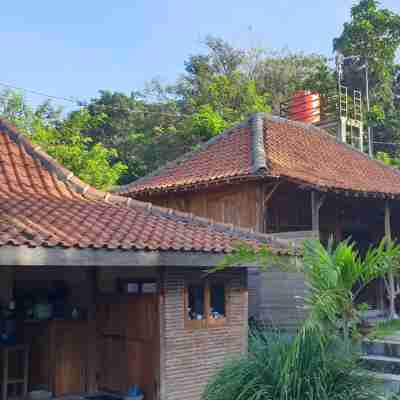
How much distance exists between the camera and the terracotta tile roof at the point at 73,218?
264 inches

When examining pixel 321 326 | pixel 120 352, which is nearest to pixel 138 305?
pixel 120 352

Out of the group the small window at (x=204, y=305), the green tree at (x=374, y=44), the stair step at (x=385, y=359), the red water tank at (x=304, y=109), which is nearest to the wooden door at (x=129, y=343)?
the small window at (x=204, y=305)

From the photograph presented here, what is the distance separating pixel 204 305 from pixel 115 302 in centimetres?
135

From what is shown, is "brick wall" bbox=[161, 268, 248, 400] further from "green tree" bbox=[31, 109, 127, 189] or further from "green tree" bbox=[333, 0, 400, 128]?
"green tree" bbox=[333, 0, 400, 128]

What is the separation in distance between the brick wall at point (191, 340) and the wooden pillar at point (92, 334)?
1544 mm

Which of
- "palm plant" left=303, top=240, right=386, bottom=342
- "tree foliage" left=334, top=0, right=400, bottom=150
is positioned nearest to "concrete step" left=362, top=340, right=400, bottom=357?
"palm plant" left=303, top=240, right=386, bottom=342

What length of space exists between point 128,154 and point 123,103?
5.61 meters

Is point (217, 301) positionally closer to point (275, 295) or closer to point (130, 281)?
point (130, 281)

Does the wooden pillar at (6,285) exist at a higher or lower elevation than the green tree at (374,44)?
lower

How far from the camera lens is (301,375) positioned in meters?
5.30

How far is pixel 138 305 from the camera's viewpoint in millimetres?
8438

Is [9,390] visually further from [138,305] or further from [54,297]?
[138,305]

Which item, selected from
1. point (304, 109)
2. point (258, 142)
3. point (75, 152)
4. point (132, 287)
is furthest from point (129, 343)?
point (304, 109)

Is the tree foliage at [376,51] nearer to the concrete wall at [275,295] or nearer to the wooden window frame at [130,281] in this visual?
the concrete wall at [275,295]
